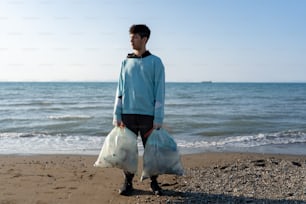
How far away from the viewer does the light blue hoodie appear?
14.0 ft

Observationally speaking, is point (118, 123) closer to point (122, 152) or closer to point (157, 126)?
point (122, 152)

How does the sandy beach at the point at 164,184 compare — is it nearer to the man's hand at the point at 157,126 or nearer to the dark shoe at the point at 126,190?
the dark shoe at the point at 126,190

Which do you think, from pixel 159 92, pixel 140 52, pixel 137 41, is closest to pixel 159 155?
pixel 159 92

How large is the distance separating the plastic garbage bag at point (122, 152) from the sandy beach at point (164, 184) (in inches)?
15.7

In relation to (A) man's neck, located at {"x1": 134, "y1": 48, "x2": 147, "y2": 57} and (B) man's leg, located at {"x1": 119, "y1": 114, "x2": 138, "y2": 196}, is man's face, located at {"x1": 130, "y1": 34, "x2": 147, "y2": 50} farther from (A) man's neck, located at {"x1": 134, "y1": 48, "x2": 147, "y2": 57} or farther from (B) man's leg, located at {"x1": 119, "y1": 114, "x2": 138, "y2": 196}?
(B) man's leg, located at {"x1": 119, "y1": 114, "x2": 138, "y2": 196}

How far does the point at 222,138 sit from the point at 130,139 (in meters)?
6.85

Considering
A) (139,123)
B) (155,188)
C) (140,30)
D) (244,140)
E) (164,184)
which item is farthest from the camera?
(244,140)

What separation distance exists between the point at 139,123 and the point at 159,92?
0.44m

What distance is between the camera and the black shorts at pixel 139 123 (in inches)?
172

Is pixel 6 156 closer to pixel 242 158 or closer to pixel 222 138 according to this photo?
pixel 242 158

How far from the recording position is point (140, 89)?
4.32 metres

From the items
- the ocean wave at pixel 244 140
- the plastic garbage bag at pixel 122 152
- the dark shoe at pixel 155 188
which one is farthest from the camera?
the ocean wave at pixel 244 140

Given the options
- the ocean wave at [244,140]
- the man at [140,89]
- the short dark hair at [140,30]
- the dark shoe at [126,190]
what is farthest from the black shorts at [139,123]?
the ocean wave at [244,140]

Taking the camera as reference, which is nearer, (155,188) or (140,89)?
(140,89)
